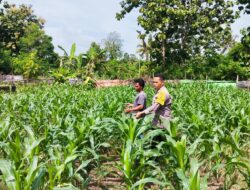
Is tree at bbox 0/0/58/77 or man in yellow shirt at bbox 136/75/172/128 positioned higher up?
tree at bbox 0/0/58/77

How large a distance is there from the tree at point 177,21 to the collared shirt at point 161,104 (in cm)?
2693

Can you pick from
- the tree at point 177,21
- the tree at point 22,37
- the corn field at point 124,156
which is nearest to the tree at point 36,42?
the tree at point 22,37

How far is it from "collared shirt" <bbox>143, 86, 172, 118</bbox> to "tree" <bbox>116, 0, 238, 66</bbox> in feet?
88.3

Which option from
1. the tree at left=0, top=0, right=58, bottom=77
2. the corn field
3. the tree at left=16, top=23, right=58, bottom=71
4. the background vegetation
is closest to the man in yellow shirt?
the corn field

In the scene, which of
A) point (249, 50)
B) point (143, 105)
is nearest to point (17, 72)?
point (249, 50)

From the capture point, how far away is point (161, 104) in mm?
5816

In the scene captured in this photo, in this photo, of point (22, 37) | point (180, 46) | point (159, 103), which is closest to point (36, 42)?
point (22, 37)

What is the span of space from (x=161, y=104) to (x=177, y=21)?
28.7 m

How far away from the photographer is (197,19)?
33.5m

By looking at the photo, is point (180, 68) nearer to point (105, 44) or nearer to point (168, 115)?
point (168, 115)

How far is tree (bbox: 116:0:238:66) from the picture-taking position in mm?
32750

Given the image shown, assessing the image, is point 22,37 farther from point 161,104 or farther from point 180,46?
point 161,104

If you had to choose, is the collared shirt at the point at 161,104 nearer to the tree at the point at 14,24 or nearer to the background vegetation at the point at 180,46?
the background vegetation at the point at 180,46

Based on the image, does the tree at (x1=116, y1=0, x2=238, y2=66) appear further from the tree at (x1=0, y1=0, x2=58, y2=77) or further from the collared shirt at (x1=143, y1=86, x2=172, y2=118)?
the collared shirt at (x1=143, y1=86, x2=172, y2=118)
